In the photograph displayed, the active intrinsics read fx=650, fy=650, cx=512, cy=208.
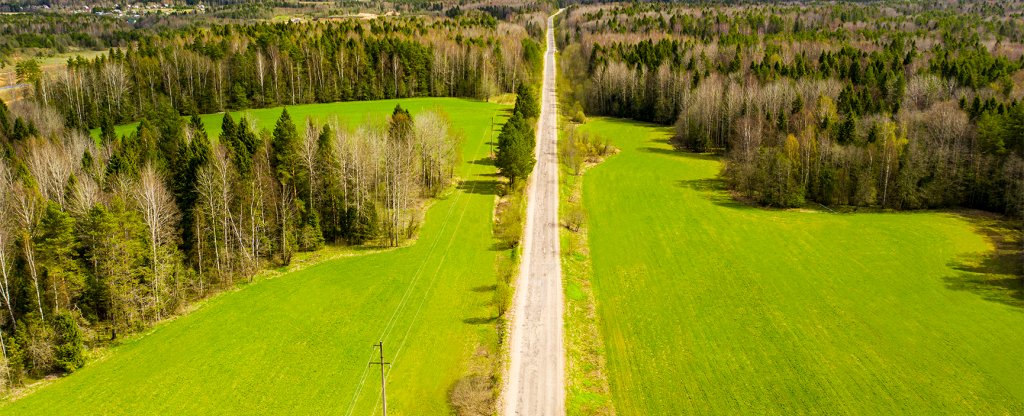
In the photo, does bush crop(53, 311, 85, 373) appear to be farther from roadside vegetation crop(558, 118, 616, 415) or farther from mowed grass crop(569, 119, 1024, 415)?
mowed grass crop(569, 119, 1024, 415)

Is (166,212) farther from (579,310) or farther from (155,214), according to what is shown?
(579,310)

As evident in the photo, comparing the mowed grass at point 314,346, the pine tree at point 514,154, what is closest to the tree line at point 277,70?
the pine tree at point 514,154

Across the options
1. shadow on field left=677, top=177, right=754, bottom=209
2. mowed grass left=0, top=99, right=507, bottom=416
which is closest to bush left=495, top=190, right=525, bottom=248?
mowed grass left=0, top=99, right=507, bottom=416

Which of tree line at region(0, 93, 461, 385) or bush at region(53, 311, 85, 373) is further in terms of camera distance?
tree line at region(0, 93, 461, 385)

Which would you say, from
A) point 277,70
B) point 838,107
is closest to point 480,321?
point 838,107

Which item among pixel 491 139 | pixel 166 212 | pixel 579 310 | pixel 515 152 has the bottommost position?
pixel 579 310

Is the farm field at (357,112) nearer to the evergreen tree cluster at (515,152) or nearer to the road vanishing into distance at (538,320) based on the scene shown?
the evergreen tree cluster at (515,152)
